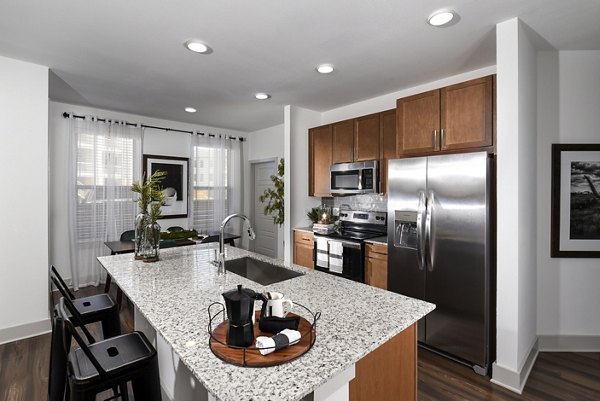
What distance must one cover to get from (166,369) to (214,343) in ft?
3.38

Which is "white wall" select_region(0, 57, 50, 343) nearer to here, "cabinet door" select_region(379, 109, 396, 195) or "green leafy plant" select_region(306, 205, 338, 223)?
"green leafy plant" select_region(306, 205, 338, 223)

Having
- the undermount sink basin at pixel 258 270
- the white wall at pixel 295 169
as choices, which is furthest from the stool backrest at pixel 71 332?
the white wall at pixel 295 169

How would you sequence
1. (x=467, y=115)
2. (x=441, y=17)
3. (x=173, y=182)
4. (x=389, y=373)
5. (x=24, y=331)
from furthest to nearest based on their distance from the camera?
(x=173, y=182) → (x=24, y=331) → (x=467, y=115) → (x=441, y=17) → (x=389, y=373)

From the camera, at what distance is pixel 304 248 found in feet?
13.3

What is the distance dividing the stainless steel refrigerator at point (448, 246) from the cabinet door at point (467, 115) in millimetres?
251

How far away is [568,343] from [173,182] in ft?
17.4

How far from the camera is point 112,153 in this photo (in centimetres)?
446

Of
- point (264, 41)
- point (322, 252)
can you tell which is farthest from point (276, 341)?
point (322, 252)

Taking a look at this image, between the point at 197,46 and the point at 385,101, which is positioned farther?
the point at 385,101

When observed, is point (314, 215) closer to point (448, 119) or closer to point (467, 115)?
point (448, 119)

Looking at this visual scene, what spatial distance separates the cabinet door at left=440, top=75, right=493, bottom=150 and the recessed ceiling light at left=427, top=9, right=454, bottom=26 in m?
0.65

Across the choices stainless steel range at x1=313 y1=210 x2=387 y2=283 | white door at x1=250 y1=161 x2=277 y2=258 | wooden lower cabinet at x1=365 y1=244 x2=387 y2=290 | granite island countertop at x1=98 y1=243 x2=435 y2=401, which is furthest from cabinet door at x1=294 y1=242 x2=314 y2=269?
granite island countertop at x1=98 y1=243 x2=435 y2=401

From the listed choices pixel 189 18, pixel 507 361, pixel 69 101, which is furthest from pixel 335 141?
pixel 69 101

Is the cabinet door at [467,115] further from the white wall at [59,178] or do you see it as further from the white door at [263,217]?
the white wall at [59,178]
